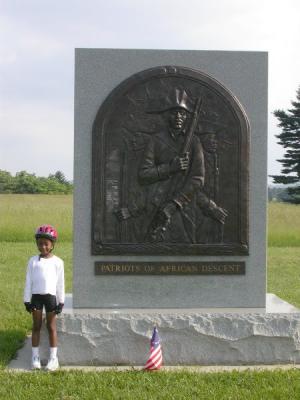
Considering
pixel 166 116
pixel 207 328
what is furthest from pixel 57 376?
pixel 166 116

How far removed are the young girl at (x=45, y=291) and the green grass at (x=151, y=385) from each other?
1.09 ft

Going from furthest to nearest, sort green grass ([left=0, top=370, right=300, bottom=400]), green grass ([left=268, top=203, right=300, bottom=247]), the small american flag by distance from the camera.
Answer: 1. green grass ([left=268, top=203, right=300, bottom=247])
2. the small american flag
3. green grass ([left=0, top=370, right=300, bottom=400])

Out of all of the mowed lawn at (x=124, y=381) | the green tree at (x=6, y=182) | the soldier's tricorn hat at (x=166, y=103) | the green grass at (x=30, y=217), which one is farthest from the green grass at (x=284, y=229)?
the green tree at (x=6, y=182)

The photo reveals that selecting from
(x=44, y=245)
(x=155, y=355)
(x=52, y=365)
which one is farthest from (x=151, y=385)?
(x=44, y=245)

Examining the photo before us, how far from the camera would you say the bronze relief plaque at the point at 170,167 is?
602cm

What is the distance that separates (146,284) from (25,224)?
1389 cm

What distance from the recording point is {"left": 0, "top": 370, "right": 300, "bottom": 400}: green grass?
15.6ft

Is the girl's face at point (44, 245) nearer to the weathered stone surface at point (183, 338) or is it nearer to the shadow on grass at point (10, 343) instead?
the weathered stone surface at point (183, 338)

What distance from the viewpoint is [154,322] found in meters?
5.73

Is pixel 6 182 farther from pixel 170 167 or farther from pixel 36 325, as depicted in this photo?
pixel 36 325

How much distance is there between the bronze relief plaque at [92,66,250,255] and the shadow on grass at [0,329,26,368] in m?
1.37

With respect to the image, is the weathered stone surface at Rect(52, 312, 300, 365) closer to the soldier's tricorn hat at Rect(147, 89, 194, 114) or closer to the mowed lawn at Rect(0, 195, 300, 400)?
the mowed lawn at Rect(0, 195, 300, 400)

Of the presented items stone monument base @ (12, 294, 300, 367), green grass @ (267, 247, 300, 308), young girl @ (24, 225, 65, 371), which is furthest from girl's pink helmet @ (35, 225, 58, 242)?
green grass @ (267, 247, 300, 308)

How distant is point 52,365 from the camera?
17.9ft
